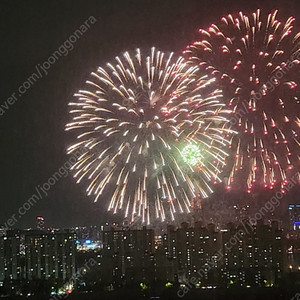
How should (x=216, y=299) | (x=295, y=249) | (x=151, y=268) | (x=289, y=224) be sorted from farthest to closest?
(x=289, y=224), (x=295, y=249), (x=151, y=268), (x=216, y=299)

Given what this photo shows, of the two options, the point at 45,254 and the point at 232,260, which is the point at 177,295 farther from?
the point at 45,254

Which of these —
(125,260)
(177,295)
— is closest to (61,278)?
(125,260)

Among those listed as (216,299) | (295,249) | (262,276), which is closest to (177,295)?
(216,299)

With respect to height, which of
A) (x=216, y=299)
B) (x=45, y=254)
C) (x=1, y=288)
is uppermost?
(x=45, y=254)

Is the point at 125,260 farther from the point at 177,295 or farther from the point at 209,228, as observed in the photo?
the point at 177,295

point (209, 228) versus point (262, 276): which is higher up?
point (209, 228)

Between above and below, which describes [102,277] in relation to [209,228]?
below

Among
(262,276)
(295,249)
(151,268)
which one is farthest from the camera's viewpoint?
(295,249)

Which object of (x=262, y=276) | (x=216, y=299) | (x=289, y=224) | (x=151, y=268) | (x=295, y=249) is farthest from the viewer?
(x=289, y=224)

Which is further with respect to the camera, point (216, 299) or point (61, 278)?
point (61, 278)
